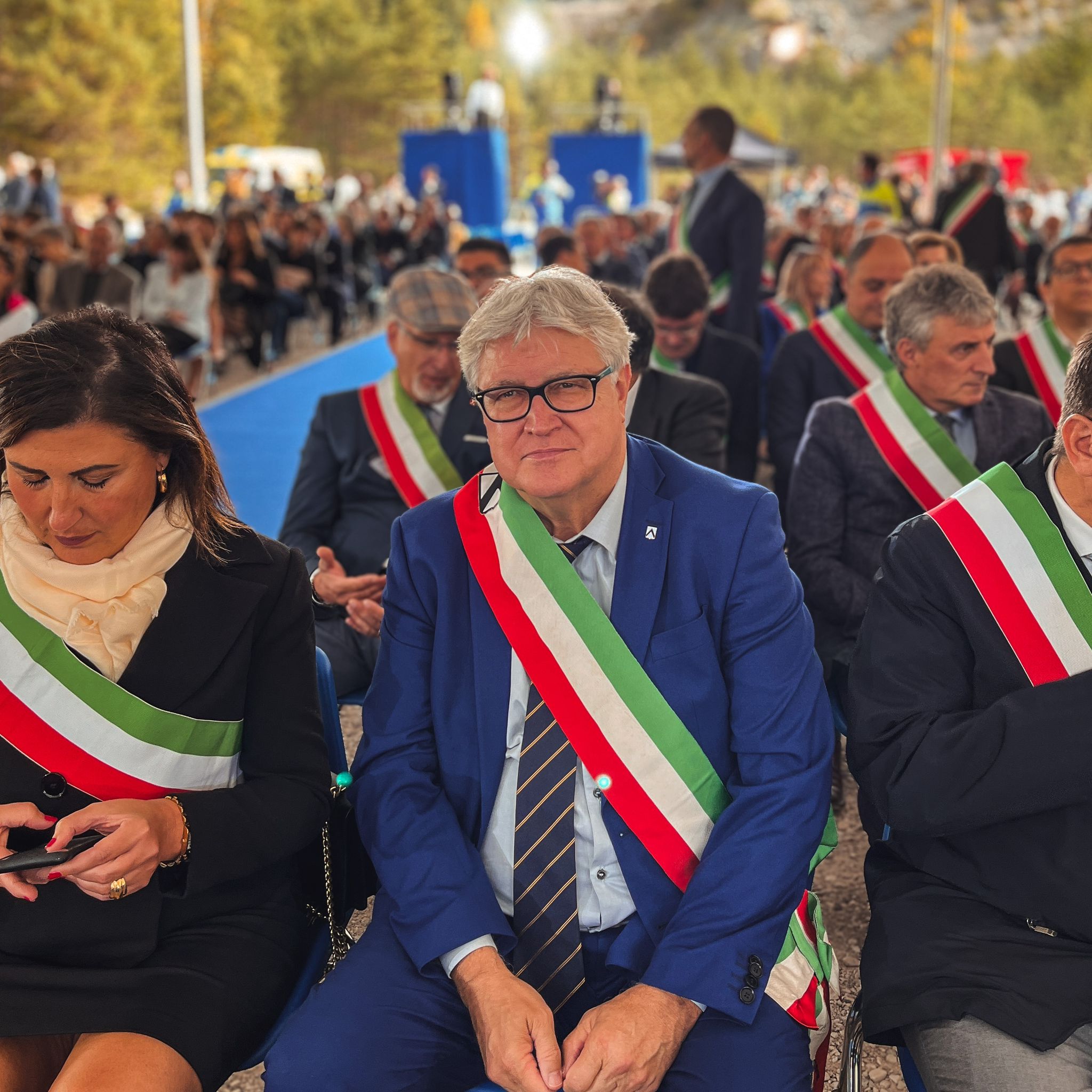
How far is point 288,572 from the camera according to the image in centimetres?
199

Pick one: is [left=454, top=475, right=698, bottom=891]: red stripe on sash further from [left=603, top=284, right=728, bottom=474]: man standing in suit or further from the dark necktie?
[left=603, top=284, right=728, bottom=474]: man standing in suit

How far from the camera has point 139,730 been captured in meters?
1.81

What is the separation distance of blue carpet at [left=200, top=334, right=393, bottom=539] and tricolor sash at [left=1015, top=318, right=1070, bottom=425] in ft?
8.75

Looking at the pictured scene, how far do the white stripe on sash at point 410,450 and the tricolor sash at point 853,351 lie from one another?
171 centimetres

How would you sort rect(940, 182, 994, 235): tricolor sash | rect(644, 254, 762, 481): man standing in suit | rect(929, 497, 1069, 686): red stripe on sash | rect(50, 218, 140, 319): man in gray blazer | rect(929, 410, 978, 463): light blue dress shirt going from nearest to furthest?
rect(929, 497, 1069, 686): red stripe on sash
rect(929, 410, 978, 463): light blue dress shirt
rect(644, 254, 762, 481): man standing in suit
rect(50, 218, 140, 319): man in gray blazer
rect(940, 182, 994, 235): tricolor sash

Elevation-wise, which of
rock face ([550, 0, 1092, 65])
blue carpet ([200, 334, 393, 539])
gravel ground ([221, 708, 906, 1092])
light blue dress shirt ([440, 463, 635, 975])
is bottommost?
gravel ground ([221, 708, 906, 1092])

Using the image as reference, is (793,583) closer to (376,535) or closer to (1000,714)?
(1000,714)

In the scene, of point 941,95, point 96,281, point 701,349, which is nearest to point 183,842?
point 701,349

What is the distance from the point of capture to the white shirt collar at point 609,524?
76.2 inches

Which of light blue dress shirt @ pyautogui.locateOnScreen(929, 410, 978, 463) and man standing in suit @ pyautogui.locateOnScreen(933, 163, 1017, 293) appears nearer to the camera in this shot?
light blue dress shirt @ pyautogui.locateOnScreen(929, 410, 978, 463)

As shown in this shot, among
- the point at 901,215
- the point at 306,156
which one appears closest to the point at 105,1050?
the point at 901,215

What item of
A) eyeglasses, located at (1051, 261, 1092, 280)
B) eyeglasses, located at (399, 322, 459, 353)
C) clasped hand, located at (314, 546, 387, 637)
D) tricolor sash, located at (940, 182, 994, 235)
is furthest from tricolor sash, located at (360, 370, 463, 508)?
tricolor sash, located at (940, 182, 994, 235)

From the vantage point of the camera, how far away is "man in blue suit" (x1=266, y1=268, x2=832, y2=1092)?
1.74m

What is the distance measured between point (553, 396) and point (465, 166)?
25.6 meters
